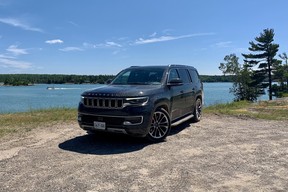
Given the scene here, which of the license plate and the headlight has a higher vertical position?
the headlight

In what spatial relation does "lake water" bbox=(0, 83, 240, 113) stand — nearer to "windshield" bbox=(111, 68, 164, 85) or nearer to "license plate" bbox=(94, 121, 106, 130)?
"windshield" bbox=(111, 68, 164, 85)

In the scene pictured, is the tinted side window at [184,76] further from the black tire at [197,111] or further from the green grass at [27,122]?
the green grass at [27,122]

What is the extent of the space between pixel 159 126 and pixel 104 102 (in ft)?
4.90

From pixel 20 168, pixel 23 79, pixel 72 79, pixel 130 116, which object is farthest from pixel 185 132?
pixel 23 79

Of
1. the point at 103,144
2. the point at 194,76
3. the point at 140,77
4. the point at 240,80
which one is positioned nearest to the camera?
the point at 103,144

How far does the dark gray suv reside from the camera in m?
6.20

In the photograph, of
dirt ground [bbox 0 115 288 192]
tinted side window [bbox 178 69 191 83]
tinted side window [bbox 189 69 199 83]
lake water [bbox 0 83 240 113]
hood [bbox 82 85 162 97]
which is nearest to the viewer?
dirt ground [bbox 0 115 288 192]

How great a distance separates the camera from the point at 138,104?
6270mm

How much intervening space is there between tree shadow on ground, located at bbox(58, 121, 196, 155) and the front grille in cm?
90

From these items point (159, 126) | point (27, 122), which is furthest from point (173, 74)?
point (27, 122)

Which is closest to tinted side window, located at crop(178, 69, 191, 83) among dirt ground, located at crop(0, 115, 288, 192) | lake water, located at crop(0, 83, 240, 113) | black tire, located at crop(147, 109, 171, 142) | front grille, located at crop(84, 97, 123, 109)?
dirt ground, located at crop(0, 115, 288, 192)

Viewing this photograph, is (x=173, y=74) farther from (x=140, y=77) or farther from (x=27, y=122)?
(x=27, y=122)

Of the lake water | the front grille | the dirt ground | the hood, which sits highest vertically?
the hood

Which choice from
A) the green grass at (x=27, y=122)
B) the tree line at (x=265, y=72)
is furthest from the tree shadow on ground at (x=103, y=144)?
the tree line at (x=265, y=72)
